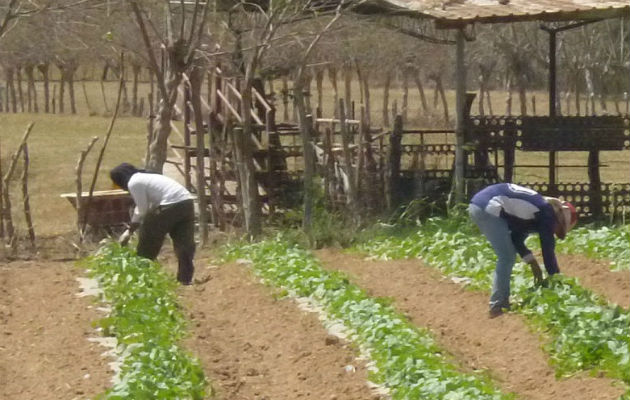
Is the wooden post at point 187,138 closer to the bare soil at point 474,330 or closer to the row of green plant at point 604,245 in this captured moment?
the bare soil at point 474,330

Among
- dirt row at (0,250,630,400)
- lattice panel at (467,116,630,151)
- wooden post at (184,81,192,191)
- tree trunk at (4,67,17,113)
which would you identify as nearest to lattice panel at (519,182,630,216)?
lattice panel at (467,116,630,151)

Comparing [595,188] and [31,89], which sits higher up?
[31,89]

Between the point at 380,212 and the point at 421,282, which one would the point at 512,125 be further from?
the point at 421,282

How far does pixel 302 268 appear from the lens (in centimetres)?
1317

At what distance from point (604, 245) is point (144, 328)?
6.64 m

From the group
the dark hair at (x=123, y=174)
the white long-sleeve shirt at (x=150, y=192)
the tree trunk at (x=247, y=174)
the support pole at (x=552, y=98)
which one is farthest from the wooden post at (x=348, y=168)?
the dark hair at (x=123, y=174)

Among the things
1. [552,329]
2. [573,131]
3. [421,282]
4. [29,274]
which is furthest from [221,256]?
[552,329]

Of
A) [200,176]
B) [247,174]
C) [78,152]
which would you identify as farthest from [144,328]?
[78,152]

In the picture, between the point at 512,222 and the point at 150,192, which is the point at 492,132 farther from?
the point at 512,222

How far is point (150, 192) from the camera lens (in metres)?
13.1

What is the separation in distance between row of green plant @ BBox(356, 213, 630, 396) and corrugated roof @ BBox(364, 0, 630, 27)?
294 cm

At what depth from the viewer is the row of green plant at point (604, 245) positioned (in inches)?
539

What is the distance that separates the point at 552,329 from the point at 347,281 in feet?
9.65

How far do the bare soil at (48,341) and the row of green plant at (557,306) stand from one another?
10.2 feet
